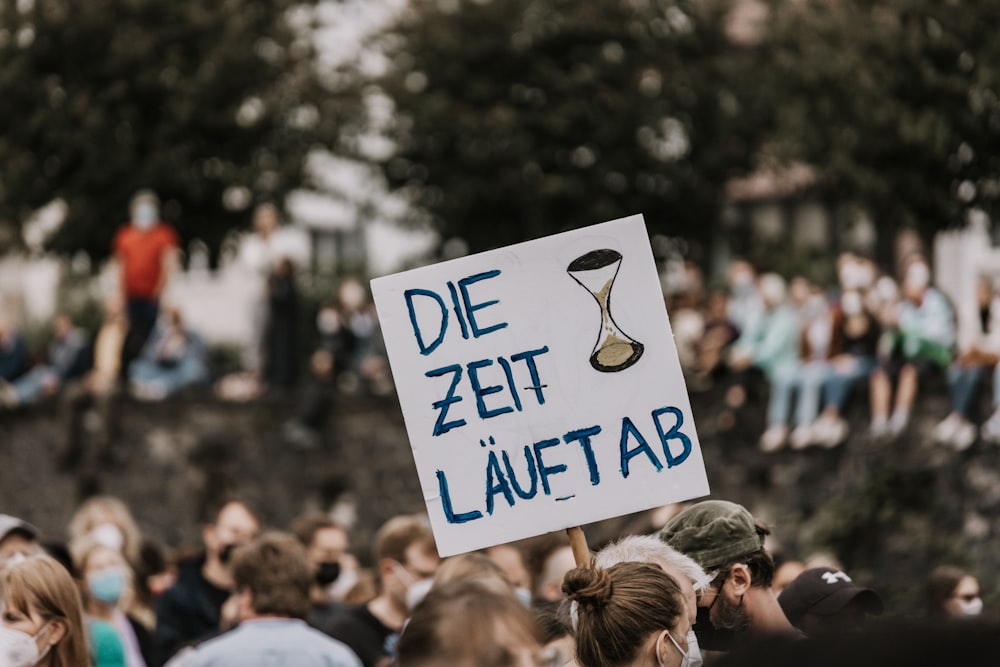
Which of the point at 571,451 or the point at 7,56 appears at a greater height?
the point at 7,56

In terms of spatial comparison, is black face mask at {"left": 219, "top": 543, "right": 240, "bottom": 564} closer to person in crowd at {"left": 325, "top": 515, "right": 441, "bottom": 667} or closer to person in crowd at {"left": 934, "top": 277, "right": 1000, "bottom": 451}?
person in crowd at {"left": 325, "top": 515, "right": 441, "bottom": 667}

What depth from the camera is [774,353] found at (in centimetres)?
1781

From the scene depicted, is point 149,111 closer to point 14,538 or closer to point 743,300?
point 743,300

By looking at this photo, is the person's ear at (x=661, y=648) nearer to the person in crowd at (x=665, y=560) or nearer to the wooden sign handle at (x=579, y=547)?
the person in crowd at (x=665, y=560)

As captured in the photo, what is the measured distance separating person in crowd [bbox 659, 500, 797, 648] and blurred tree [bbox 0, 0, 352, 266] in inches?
807

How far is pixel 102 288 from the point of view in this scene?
34500mm

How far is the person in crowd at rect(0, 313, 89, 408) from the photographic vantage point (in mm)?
24484

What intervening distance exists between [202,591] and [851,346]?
8.98 m

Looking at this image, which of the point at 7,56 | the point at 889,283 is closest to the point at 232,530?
the point at 889,283

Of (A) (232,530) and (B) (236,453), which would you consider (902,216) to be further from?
(A) (232,530)

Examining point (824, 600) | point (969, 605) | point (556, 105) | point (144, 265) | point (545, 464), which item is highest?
point (556, 105)

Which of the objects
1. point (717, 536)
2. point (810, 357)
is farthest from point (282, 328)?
point (717, 536)

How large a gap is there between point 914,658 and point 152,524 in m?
22.7

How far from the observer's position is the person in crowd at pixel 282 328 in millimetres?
22078
